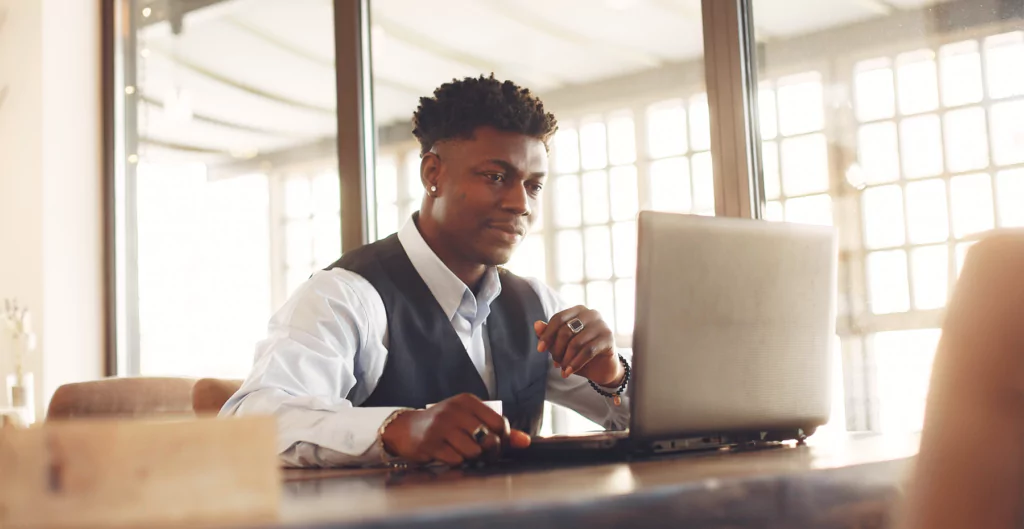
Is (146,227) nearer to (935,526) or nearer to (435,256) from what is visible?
(435,256)

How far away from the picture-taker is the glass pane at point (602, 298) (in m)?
2.86

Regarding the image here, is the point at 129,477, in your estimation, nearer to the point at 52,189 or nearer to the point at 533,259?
the point at 533,259

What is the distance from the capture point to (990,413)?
431 mm

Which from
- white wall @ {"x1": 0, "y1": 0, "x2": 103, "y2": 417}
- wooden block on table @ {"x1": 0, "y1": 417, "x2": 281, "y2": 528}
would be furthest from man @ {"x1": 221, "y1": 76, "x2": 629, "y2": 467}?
white wall @ {"x1": 0, "y1": 0, "x2": 103, "y2": 417}

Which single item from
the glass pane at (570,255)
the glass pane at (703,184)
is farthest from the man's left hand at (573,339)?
the glass pane at (570,255)

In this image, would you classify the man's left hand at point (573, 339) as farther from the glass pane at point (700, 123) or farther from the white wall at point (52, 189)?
the white wall at point (52, 189)

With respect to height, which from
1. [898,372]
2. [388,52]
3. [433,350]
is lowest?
[898,372]

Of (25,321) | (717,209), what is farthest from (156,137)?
(717,209)

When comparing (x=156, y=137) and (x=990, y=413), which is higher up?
(x=156, y=137)

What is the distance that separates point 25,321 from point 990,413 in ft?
12.0

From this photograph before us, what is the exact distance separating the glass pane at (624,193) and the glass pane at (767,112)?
0.44m

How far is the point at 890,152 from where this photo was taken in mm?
2277

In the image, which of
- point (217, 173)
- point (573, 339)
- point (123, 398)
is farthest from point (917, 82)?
point (217, 173)

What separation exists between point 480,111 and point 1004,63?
3.73 feet
